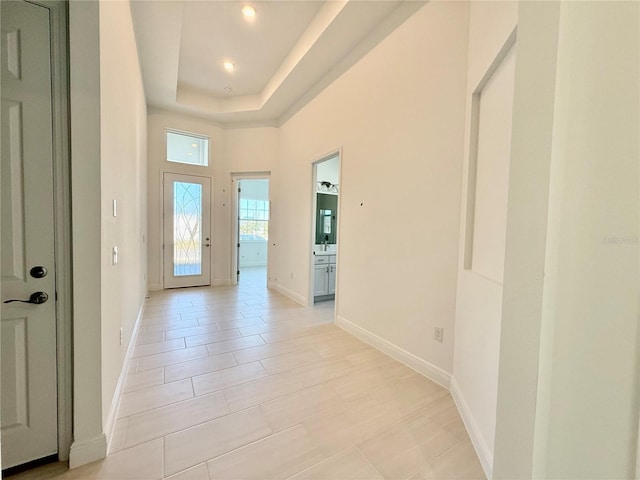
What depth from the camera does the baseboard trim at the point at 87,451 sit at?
1.38m

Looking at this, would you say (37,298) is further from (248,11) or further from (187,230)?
(187,230)

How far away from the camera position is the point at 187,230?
538 centimetres

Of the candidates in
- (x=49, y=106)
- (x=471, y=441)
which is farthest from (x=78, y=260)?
(x=471, y=441)

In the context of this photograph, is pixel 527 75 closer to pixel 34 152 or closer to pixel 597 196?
pixel 597 196

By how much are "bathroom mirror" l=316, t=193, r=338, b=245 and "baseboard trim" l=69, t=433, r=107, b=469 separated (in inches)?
149

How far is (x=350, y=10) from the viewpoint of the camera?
2627 mm

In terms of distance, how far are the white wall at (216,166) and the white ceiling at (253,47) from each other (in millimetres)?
387

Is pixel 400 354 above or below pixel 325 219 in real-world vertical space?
below

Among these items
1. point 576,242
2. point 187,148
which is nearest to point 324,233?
point 187,148

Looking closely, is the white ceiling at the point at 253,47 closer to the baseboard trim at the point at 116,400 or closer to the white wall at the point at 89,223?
the white wall at the point at 89,223

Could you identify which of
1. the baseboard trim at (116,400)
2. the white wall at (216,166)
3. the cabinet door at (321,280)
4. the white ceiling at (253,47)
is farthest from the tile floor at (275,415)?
the white ceiling at (253,47)

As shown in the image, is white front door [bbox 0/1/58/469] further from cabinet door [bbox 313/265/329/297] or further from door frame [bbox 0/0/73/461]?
cabinet door [bbox 313/265/329/297]

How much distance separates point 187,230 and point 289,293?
2440 millimetres

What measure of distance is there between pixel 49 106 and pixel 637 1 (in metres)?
2.08
